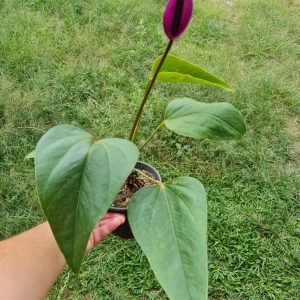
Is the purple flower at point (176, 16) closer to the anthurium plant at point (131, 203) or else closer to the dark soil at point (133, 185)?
the anthurium plant at point (131, 203)

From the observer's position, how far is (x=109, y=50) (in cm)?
268

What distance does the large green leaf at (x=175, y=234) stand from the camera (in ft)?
2.87

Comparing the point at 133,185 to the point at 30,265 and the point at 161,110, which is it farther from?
the point at 161,110

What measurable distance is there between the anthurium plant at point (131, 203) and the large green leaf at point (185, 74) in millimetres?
11

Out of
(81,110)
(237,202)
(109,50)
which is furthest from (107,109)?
(237,202)

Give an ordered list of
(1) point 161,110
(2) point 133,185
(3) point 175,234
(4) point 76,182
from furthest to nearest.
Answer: (1) point 161,110 → (2) point 133,185 → (3) point 175,234 → (4) point 76,182

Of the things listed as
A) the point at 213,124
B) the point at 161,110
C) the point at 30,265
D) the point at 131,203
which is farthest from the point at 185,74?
the point at 161,110

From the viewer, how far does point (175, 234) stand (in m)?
0.94

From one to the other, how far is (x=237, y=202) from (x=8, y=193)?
0.90 m

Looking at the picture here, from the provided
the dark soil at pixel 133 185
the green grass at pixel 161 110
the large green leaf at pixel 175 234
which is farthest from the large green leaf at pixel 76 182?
the green grass at pixel 161 110

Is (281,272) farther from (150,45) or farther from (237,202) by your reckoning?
(150,45)

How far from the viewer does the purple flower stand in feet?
2.83

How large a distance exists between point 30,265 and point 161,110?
1.24 meters

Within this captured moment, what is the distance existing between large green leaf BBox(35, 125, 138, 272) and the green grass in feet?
2.77
